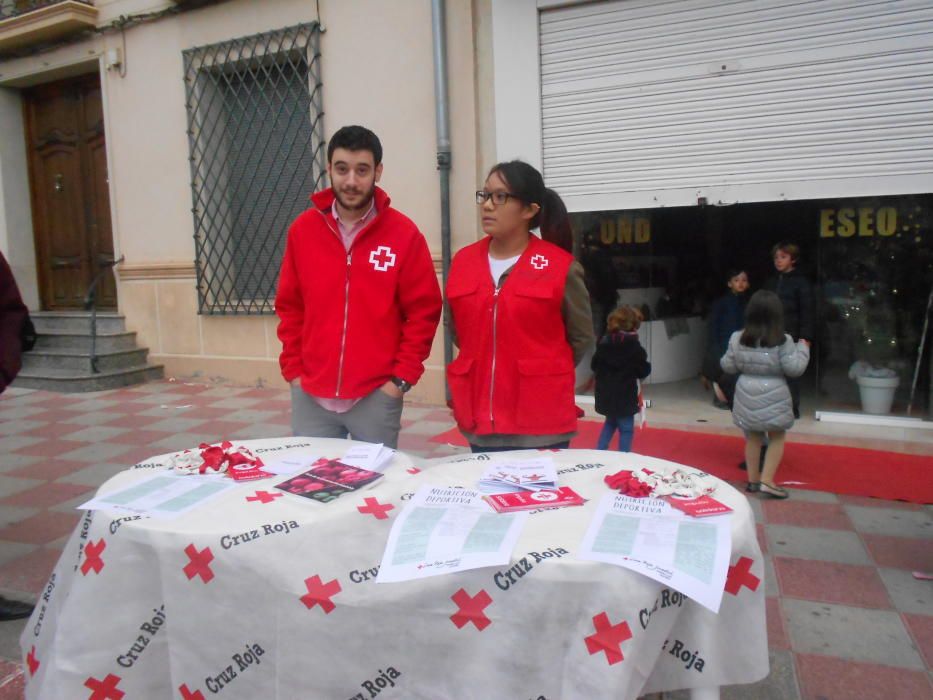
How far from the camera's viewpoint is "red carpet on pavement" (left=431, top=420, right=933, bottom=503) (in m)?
4.43

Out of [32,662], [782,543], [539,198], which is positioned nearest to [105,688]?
[32,662]

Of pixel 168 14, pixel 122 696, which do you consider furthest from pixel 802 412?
pixel 168 14

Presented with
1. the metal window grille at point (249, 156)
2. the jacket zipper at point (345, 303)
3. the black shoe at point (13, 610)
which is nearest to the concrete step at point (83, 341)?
the metal window grille at point (249, 156)

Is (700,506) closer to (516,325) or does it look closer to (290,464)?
(516,325)

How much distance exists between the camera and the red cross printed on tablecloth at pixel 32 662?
1995mm

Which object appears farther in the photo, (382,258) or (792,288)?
(792,288)

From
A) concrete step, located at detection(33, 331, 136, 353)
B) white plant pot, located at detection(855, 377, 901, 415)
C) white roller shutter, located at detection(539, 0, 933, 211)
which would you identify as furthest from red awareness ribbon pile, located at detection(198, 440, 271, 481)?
concrete step, located at detection(33, 331, 136, 353)

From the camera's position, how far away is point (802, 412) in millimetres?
6293

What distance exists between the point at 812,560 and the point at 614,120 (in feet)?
13.1

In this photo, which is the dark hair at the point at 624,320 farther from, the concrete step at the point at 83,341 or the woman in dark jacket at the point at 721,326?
the concrete step at the point at 83,341

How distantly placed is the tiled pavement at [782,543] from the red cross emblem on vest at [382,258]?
1672mm

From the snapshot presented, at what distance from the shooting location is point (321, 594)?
5.47 feet

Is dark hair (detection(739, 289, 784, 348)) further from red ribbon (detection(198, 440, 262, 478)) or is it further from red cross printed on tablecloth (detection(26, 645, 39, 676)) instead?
red cross printed on tablecloth (detection(26, 645, 39, 676))

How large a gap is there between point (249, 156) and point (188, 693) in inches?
269
